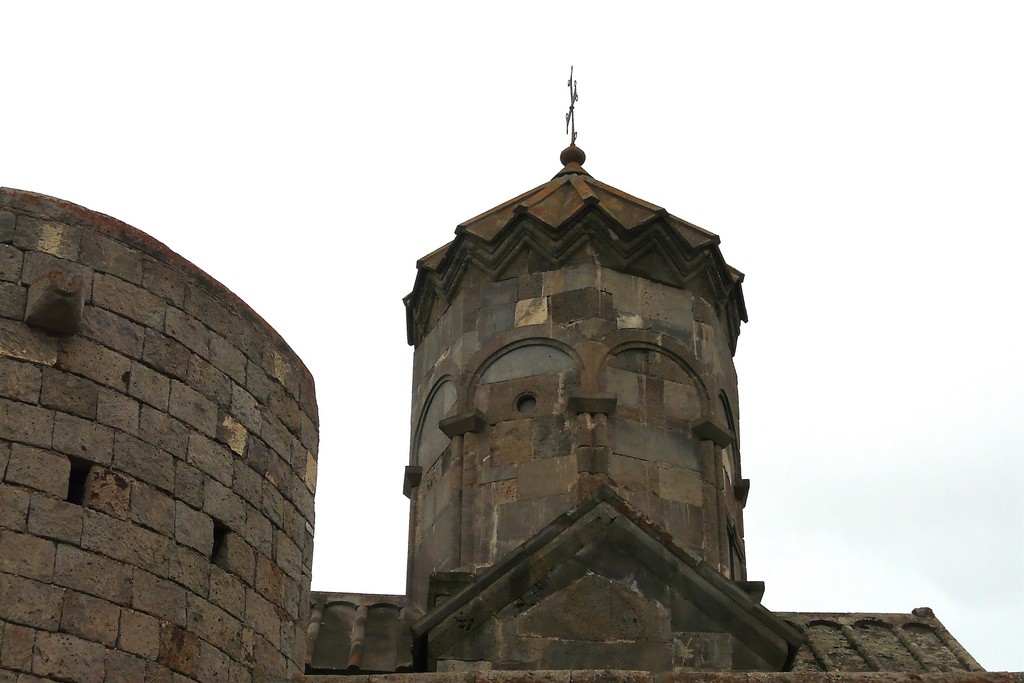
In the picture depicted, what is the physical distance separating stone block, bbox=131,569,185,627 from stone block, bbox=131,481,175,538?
0.23 meters

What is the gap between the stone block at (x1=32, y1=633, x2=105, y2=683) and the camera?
7.27 meters

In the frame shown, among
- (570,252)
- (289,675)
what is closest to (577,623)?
(289,675)

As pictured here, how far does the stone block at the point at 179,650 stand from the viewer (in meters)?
7.75

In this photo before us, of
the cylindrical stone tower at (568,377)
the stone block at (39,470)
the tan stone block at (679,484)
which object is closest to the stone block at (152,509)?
the stone block at (39,470)

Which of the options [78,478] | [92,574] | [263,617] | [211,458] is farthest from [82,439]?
[263,617]

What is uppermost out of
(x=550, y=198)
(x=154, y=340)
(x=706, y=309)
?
(x=550, y=198)

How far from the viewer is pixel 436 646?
10.4 m

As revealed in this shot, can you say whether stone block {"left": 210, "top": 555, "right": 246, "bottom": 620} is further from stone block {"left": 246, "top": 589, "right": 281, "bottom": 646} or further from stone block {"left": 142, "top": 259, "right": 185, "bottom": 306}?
stone block {"left": 142, "top": 259, "right": 185, "bottom": 306}

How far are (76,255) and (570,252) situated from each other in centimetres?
597

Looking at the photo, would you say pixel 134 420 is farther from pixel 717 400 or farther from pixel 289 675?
pixel 717 400

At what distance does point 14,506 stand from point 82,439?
462mm

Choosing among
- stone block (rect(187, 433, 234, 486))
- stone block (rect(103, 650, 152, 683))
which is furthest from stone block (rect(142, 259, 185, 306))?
stone block (rect(103, 650, 152, 683))

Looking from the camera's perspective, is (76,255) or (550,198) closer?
(76,255)

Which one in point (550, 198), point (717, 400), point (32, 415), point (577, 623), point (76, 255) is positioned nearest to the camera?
point (32, 415)
